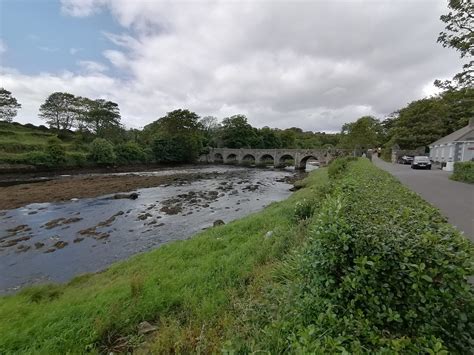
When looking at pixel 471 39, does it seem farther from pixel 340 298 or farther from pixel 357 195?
pixel 340 298

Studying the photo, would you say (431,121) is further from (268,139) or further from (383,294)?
(268,139)

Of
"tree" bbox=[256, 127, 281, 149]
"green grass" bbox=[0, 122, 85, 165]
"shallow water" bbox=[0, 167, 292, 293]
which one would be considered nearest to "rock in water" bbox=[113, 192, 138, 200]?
"shallow water" bbox=[0, 167, 292, 293]

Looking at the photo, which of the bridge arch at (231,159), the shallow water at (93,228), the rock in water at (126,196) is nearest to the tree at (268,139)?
the bridge arch at (231,159)

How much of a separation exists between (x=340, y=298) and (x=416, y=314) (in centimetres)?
64

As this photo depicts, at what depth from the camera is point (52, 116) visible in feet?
207

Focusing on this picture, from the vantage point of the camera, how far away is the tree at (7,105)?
5694 cm

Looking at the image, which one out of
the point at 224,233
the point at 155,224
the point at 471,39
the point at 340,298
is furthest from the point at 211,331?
the point at 471,39

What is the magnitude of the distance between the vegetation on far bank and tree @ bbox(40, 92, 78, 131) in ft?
226

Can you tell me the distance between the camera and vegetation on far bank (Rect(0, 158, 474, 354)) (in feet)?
7.26

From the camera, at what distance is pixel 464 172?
15078 mm

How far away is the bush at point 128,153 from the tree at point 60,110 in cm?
2297

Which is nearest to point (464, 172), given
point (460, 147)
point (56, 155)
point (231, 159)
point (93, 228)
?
point (460, 147)

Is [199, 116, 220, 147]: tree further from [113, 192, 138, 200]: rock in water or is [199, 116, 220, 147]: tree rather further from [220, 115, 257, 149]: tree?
[113, 192, 138, 200]: rock in water

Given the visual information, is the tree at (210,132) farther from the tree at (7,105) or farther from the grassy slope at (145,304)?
the grassy slope at (145,304)
